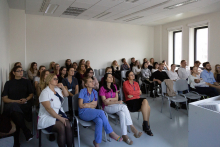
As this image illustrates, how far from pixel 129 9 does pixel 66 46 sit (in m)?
3.23

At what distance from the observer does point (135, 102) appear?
3375 millimetres

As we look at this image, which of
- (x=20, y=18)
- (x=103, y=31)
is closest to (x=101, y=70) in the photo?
(x=103, y=31)

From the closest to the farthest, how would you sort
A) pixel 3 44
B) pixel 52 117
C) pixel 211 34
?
pixel 52 117, pixel 3 44, pixel 211 34

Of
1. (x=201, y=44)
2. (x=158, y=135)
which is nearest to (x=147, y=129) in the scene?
(x=158, y=135)

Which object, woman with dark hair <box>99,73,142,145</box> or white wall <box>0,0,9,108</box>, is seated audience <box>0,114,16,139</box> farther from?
white wall <box>0,0,9,108</box>

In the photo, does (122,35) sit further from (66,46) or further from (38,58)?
(38,58)

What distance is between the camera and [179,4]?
5402 mm

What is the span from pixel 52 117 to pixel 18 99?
108cm

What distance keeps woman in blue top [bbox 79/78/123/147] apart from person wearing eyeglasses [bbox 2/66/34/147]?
947 mm

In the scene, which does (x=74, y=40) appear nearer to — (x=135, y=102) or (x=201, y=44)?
(x=135, y=102)

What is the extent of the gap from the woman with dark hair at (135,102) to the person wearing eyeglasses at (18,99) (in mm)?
1881

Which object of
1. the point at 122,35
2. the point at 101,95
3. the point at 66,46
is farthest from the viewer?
the point at 122,35

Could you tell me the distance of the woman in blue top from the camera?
256 cm

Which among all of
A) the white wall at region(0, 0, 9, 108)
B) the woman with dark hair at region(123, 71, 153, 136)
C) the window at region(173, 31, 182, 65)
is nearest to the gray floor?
the woman with dark hair at region(123, 71, 153, 136)
